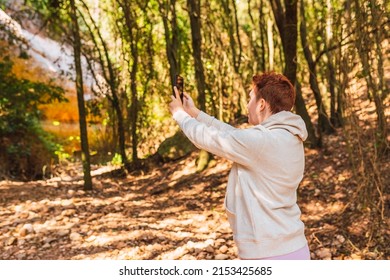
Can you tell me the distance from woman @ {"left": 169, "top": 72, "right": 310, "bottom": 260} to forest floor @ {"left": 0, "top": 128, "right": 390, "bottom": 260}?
2.13m

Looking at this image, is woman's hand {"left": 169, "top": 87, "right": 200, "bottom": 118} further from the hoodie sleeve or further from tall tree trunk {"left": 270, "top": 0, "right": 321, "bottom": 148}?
tall tree trunk {"left": 270, "top": 0, "right": 321, "bottom": 148}

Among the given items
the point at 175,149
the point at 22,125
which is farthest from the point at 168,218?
the point at 22,125

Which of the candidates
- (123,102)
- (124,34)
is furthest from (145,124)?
(124,34)

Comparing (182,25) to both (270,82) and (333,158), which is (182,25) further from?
(270,82)

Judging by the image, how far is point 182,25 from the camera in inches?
391

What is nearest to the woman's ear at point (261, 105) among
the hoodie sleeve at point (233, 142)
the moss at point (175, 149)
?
the hoodie sleeve at point (233, 142)

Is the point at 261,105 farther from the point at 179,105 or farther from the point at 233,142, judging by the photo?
the point at 179,105

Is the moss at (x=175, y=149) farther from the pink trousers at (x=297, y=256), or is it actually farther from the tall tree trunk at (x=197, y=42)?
the pink trousers at (x=297, y=256)

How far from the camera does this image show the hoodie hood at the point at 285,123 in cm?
175

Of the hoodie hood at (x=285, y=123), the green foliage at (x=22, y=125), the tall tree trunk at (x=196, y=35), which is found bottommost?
the hoodie hood at (x=285, y=123)

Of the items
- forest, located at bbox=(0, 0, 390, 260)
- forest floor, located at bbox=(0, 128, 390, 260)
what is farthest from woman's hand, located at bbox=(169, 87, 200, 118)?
forest floor, located at bbox=(0, 128, 390, 260)

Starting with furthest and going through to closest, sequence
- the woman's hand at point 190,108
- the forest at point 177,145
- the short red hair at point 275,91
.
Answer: the forest at point 177,145 < the woman's hand at point 190,108 < the short red hair at point 275,91

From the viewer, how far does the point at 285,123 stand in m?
1.76

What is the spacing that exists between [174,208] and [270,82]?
4.11m
